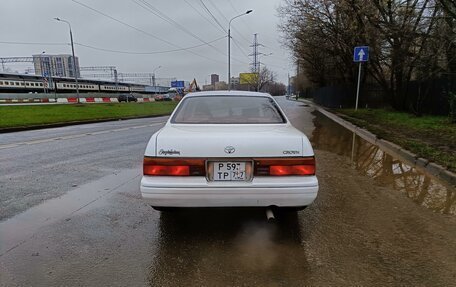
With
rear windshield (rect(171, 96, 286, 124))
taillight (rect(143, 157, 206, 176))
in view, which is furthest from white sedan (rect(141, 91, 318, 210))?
rear windshield (rect(171, 96, 286, 124))

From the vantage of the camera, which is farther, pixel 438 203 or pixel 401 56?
pixel 401 56

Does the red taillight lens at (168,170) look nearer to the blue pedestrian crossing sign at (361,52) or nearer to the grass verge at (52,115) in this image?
the grass verge at (52,115)

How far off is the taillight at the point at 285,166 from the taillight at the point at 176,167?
56 cm

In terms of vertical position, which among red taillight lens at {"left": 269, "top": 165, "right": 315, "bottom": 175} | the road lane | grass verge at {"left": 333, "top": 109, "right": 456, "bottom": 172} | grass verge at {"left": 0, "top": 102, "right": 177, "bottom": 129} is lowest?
grass verge at {"left": 0, "top": 102, "right": 177, "bottom": 129}

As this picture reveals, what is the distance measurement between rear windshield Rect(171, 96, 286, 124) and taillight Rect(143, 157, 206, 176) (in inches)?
37.3

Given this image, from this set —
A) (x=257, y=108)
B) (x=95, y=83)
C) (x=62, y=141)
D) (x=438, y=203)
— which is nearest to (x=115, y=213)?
(x=257, y=108)

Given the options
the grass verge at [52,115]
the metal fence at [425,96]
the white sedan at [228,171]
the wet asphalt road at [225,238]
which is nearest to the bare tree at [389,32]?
the metal fence at [425,96]

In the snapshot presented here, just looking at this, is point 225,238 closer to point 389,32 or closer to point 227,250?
→ point 227,250

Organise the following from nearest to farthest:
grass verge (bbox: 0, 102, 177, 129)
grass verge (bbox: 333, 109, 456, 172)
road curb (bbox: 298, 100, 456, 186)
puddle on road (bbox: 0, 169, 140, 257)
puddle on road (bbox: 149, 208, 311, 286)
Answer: puddle on road (bbox: 149, 208, 311, 286), puddle on road (bbox: 0, 169, 140, 257), road curb (bbox: 298, 100, 456, 186), grass verge (bbox: 333, 109, 456, 172), grass verge (bbox: 0, 102, 177, 129)

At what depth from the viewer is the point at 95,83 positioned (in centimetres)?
7675

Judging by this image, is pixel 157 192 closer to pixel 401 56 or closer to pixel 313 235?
pixel 313 235

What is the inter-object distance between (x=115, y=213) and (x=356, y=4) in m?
14.2

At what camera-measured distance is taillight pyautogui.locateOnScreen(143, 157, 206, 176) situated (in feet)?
10.4

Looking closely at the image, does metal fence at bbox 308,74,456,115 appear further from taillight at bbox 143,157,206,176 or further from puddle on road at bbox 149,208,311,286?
taillight at bbox 143,157,206,176
